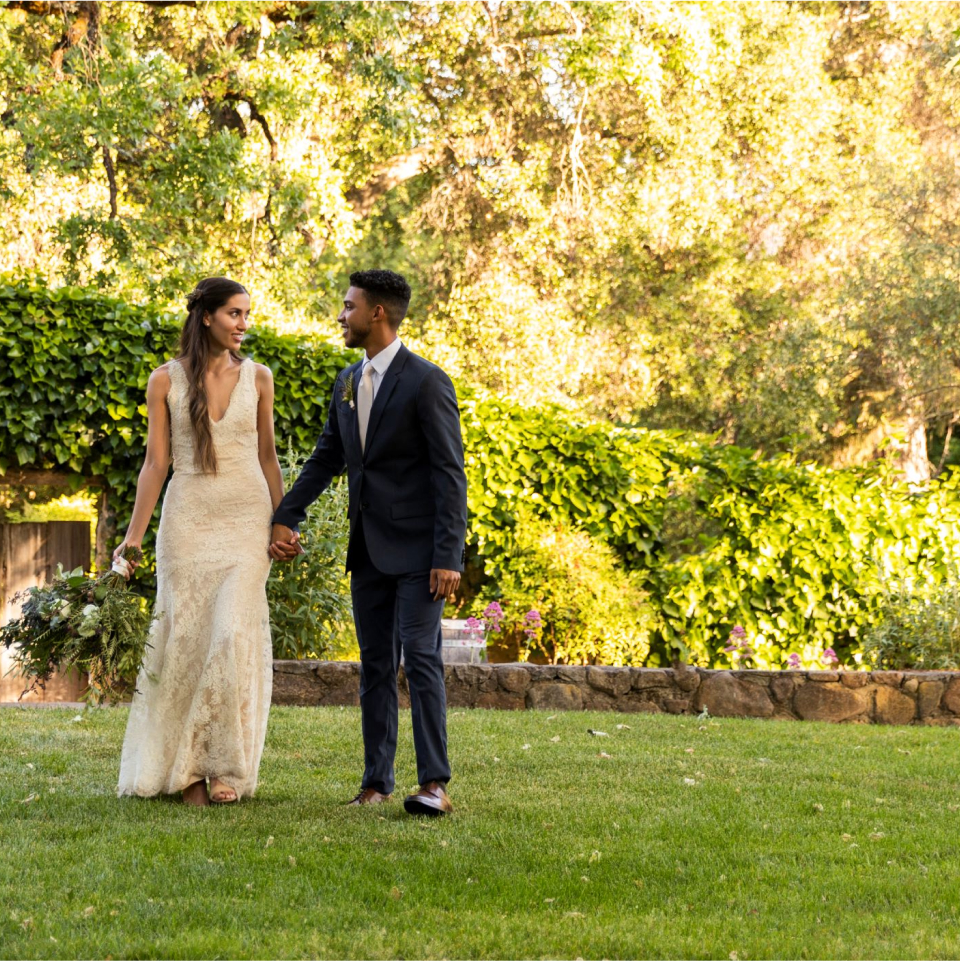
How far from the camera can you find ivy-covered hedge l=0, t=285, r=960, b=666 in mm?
9953

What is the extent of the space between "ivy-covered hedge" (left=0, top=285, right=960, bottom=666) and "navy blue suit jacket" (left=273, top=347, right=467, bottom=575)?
4.62 m

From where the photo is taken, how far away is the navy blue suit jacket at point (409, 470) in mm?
4902

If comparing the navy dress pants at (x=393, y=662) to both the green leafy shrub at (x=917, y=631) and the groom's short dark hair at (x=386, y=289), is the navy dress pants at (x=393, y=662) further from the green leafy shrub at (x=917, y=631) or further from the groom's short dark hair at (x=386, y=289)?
the green leafy shrub at (x=917, y=631)

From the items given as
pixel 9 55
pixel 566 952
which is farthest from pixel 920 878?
pixel 9 55

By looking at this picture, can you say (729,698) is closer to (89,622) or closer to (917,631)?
(917,631)

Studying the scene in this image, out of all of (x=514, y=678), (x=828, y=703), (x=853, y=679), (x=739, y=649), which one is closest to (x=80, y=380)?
(x=514, y=678)

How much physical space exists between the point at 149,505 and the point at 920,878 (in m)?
3.27

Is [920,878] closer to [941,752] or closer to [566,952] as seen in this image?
[566,952]

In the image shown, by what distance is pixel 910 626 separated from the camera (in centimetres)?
940

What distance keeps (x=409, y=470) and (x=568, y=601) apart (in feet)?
15.2

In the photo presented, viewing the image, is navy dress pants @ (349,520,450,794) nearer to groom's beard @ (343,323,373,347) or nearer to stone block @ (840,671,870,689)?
groom's beard @ (343,323,373,347)

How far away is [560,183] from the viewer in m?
17.5

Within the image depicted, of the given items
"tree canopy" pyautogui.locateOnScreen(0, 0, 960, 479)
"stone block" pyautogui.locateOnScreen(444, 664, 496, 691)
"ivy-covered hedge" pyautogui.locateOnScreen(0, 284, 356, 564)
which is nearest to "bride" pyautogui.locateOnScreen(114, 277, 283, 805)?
"stone block" pyautogui.locateOnScreen(444, 664, 496, 691)

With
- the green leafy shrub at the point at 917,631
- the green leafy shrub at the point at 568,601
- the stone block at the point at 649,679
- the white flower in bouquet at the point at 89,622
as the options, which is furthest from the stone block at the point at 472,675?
the white flower in bouquet at the point at 89,622
